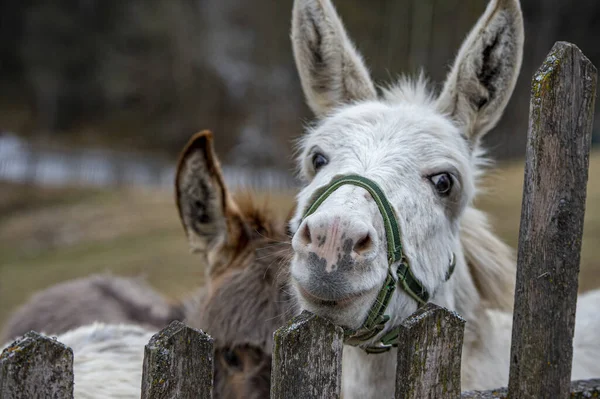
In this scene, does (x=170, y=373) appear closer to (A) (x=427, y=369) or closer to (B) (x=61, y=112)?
(A) (x=427, y=369)

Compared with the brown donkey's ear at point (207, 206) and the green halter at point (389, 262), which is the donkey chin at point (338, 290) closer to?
the green halter at point (389, 262)

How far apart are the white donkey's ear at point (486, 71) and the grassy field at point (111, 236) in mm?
1810

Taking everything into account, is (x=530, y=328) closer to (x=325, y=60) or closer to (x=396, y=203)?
(x=396, y=203)

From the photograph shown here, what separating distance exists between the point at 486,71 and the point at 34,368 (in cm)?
209

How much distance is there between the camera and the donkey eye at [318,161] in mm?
2474

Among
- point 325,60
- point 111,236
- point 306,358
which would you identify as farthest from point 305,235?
point 111,236

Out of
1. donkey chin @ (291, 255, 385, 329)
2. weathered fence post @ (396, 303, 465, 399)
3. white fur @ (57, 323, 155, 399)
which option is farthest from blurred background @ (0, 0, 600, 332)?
weathered fence post @ (396, 303, 465, 399)

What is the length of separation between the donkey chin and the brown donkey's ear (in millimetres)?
1120

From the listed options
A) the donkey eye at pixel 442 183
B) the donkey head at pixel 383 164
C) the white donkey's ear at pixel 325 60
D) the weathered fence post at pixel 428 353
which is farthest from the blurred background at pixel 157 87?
the weathered fence post at pixel 428 353

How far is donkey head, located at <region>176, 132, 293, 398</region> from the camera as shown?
8.32ft

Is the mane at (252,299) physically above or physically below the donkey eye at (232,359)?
above

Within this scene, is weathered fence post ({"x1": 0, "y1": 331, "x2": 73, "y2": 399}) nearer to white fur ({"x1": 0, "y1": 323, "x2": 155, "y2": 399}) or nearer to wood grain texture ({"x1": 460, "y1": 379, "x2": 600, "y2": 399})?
white fur ({"x1": 0, "y1": 323, "x2": 155, "y2": 399})

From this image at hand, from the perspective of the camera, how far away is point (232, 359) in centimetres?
259

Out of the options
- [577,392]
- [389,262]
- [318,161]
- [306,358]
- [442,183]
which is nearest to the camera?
[306,358]
